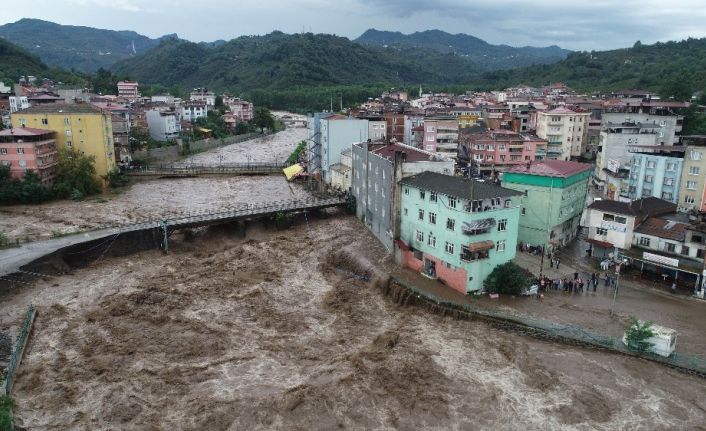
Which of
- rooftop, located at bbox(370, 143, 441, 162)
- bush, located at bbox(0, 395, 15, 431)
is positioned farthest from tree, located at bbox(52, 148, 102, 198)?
bush, located at bbox(0, 395, 15, 431)

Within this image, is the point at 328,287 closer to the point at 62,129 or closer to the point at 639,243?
the point at 639,243

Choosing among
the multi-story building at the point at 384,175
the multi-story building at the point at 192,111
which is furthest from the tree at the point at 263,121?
the multi-story building at the point at 384,175

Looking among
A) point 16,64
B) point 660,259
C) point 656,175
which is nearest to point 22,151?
point 660,259

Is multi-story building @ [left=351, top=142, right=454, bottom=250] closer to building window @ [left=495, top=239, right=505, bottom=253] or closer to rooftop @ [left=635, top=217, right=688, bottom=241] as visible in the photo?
building window @ [left=495, top=239, right=505, bottom=253]

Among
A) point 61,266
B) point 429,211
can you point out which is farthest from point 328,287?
point 61,266

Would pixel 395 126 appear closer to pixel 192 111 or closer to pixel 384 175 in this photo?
pixel 384 175
